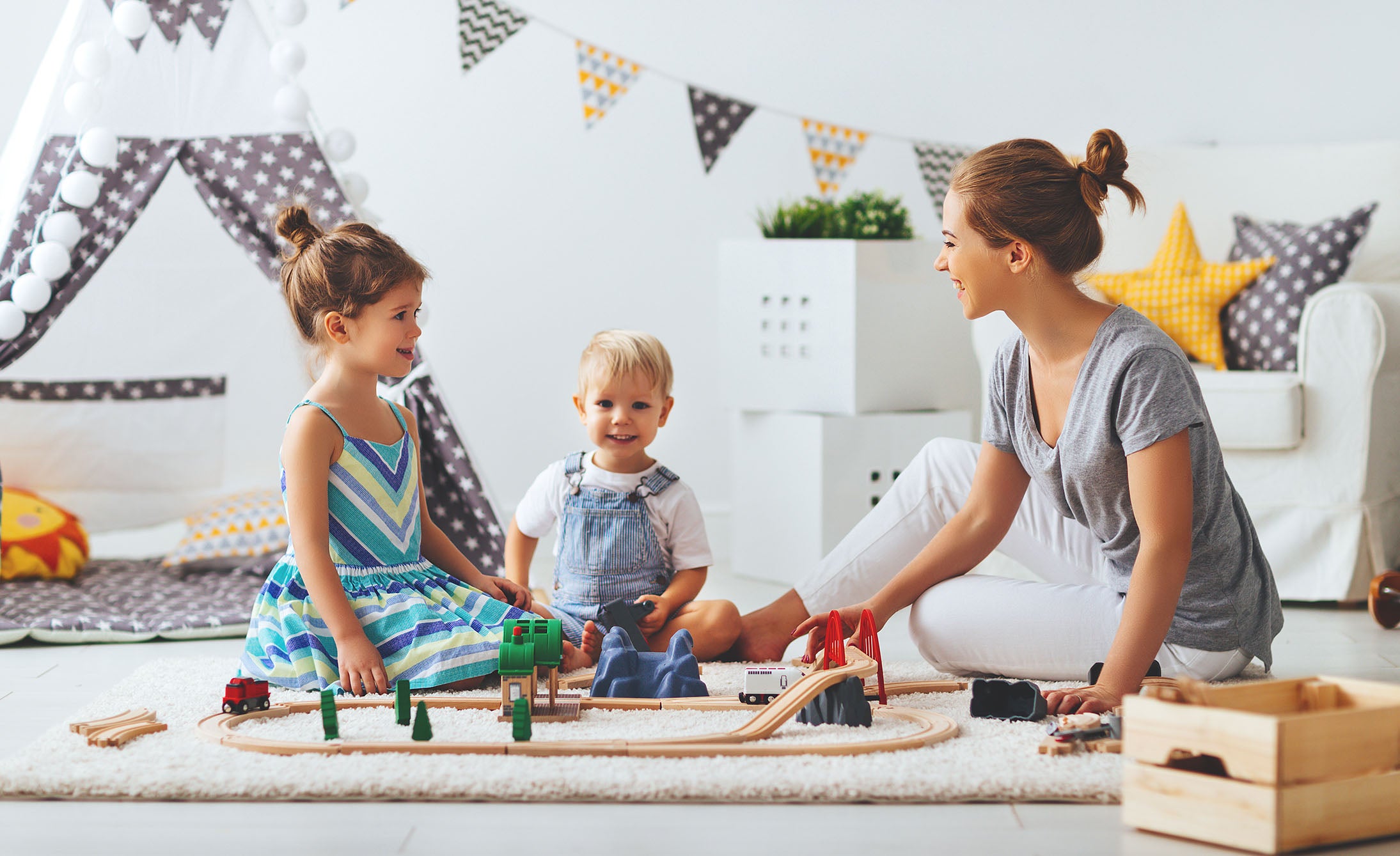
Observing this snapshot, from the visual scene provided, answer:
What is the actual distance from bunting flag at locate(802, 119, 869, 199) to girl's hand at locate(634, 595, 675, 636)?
5.63ft

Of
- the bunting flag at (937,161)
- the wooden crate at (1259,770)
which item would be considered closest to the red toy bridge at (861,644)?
the wooden crate at (1259,770)

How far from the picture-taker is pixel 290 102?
2336 millimetres

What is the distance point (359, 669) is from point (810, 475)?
1.21 metres

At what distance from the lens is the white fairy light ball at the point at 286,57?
7.64 ft

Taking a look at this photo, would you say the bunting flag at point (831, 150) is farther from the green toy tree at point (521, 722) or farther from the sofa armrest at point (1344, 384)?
the green toy tree at point (521, 722)

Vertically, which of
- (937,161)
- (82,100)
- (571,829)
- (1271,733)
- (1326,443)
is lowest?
(571,829)

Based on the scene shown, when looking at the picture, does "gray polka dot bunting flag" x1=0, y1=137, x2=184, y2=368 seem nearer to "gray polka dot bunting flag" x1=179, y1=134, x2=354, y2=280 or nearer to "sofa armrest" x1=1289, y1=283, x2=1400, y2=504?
"gray polka dot bunting flag" x1=179, y1=134, x2=354, y2=280

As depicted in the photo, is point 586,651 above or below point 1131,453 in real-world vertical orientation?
below

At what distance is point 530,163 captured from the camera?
3324 mm

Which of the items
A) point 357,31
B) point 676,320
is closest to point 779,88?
point 676,320

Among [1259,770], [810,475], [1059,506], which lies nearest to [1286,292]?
[810,475]

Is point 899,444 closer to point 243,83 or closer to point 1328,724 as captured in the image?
point 243,83

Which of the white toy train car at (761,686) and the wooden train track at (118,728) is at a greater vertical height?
the white toy train car at (761,686)

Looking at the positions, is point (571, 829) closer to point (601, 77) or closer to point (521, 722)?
point (521, 722)
